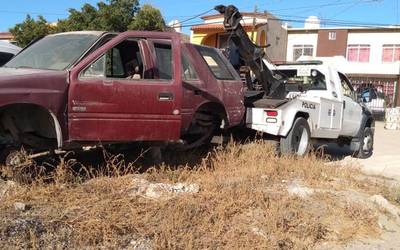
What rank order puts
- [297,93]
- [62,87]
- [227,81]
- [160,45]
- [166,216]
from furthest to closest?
[297,93] → [227,81] → [160,45] → [62,87] → [166,216]

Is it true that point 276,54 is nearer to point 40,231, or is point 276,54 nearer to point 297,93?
point 297,93

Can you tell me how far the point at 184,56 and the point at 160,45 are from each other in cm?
47

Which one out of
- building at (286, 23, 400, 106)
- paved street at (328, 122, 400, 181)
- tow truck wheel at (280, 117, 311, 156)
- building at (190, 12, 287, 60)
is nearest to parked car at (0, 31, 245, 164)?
tow truck wheel at (280, 117, 311, 156)

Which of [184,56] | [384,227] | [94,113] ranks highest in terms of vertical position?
[184,56]

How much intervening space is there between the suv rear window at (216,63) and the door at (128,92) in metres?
0.89

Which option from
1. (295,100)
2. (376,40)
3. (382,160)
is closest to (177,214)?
(295,100)

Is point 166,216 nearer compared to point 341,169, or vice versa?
point 166,216

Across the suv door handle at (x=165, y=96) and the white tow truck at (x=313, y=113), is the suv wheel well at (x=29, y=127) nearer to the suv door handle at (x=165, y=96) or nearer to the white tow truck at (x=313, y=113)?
the suv door handle at (x=165, y=96)

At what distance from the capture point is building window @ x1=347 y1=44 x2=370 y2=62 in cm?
4547

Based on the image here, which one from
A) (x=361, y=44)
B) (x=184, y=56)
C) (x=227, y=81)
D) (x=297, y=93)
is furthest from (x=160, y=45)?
(x=361, y=44)

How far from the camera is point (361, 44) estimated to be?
150 ft

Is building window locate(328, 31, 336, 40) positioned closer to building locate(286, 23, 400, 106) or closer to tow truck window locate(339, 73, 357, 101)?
building locate(286, 23, 400, 106)

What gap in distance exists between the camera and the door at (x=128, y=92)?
6300mm

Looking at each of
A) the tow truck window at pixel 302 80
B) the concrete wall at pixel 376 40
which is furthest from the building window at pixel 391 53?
the tow truck window at pixel 302 80
